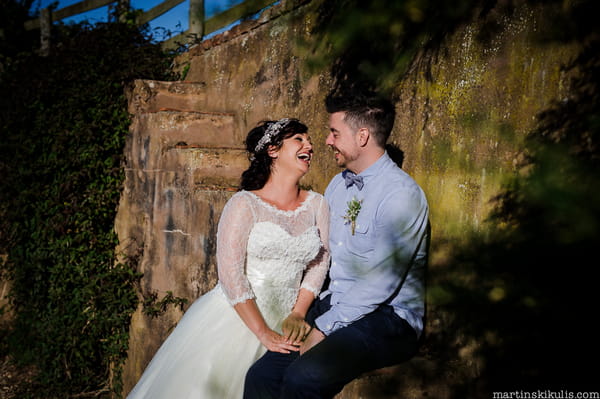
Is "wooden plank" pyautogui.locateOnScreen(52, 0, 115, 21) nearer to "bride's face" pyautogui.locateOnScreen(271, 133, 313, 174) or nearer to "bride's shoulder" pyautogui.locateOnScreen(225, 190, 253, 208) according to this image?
"bride's face" pyautogui.locateOnScreen(271, 133, 313, 174)

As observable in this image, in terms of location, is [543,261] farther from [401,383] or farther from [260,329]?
[260,329]

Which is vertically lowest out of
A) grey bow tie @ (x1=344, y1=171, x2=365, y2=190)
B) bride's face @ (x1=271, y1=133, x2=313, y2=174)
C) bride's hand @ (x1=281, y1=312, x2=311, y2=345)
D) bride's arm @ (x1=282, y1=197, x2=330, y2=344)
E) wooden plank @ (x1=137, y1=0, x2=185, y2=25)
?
bride's hand @ (x1=281, y1=312, x2=311, y2=345)

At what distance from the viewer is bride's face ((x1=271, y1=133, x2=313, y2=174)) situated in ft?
8.81

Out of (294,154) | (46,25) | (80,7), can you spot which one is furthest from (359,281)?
(46,25)

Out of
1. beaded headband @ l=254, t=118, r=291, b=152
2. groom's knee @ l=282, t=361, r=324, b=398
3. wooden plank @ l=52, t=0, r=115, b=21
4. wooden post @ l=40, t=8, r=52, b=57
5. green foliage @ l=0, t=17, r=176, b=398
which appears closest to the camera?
groom's knee @ l=282, t=361, r=324, b=398

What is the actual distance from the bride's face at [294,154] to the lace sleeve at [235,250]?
354 mm

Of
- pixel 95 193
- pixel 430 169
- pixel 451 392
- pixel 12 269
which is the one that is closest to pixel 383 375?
pixel 451 392

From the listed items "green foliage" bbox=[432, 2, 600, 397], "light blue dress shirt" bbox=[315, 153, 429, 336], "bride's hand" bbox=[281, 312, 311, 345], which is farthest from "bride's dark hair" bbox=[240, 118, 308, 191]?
"green foliage" bbox=[432, 2, 600, 397]

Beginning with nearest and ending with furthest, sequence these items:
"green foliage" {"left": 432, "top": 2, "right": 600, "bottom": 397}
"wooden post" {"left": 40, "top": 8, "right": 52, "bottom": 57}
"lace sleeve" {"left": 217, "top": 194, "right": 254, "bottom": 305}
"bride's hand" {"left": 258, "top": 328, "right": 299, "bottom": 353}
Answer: "green foliage" {"left": 432, "top": 2, "right": 600, "bottom": 397} < "bride's hand" {"left": 258, "top": 328, "right": 299, "bottom": 353} < "lace sleeve" {"left": 217, "top": 194, "right": 254, "bottom": 305} < "wooden post" {"left": 40, "top": 8, "right": 52, "bottom": 57}

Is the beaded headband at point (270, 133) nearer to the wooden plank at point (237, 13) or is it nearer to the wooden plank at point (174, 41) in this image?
the wooden plank at point (237, 13)

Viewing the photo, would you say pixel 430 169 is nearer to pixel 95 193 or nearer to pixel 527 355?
pixel 527 355

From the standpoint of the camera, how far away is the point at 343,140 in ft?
7.93

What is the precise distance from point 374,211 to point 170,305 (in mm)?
2262

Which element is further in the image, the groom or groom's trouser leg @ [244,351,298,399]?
groom's trouser leg @ [244,351,298,399]
